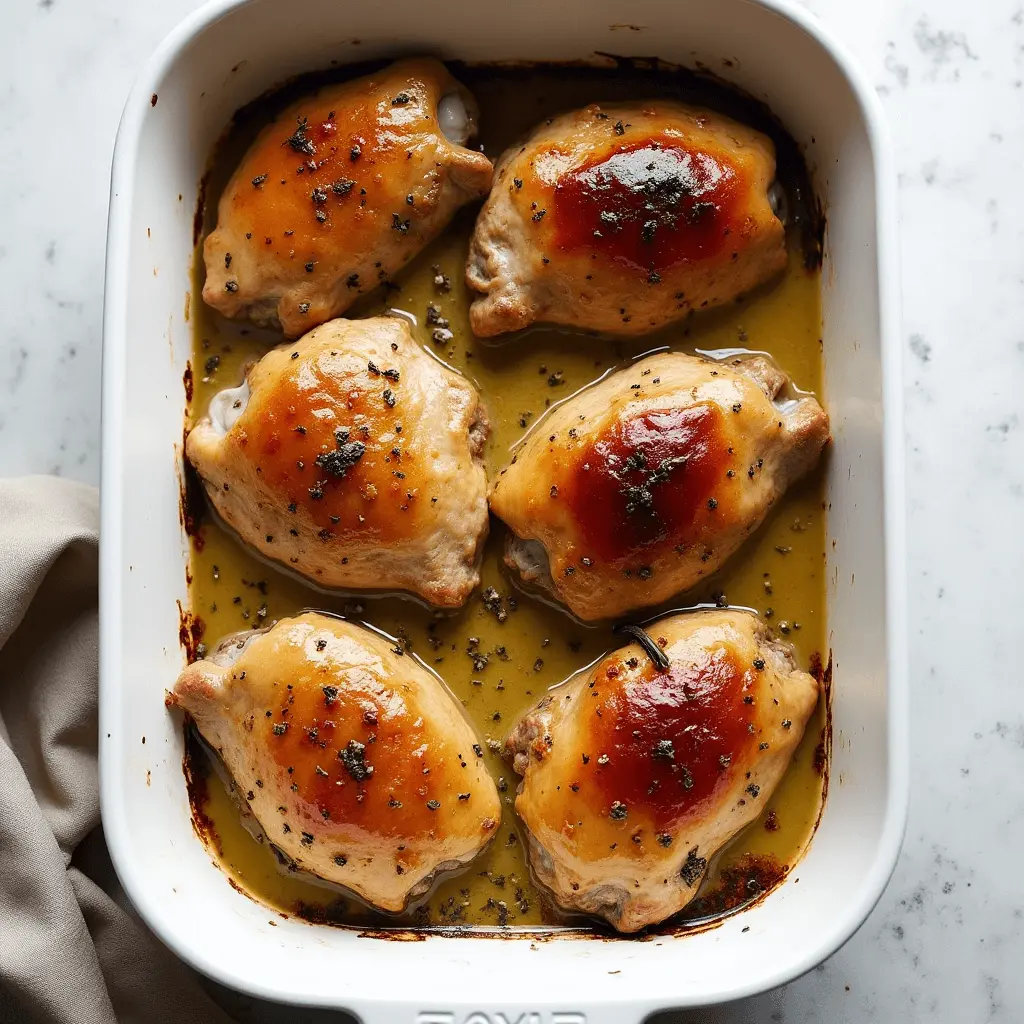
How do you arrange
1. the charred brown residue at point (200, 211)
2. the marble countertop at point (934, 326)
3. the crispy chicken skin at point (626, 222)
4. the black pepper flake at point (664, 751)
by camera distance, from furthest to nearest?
1. the marble countertop at point (934, 326)
2. the charred brown residue at point (200, 211)
3. the crispy chicken skin at point (626, 222)
4. the black pepper flake at point (664, 751)

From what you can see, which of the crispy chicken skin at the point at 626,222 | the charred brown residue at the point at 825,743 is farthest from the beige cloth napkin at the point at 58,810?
the charred brown residue at the point at 825,743

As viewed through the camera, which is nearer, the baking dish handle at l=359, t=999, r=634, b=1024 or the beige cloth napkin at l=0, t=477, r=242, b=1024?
the baking dish handle at l=359, t=999, r=634, b=1024

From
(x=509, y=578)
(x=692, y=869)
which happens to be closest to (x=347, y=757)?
(x=509, y=578)

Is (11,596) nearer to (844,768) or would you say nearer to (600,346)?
(600,346)

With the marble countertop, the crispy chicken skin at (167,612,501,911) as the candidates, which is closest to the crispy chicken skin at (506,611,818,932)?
the crispy chicken skin at (167,612,501,911)

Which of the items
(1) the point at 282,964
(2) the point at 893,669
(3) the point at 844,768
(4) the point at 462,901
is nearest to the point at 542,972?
(4) the point at 462,901

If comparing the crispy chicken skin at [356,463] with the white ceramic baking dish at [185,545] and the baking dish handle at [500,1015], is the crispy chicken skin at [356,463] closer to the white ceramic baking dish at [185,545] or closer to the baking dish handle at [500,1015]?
the white ceramic baking dish at [185,545]

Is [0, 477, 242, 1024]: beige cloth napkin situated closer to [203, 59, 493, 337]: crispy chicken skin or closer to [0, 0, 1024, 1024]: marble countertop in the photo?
[0, 0, 1024, 1024]: marble countertop
